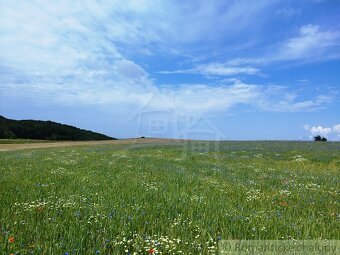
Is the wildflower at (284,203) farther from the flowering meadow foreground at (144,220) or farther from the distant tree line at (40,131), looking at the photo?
the distant tree line at (40,131)

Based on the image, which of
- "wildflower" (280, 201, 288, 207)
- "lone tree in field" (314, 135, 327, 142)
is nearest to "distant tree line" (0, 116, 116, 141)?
"lone tree in field" (314, 135, 327, 142)

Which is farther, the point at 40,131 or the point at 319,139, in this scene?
the point at 40,131

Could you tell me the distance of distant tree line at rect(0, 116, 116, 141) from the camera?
11114 cm

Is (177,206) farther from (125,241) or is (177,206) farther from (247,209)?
(125,241)

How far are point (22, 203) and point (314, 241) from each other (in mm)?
7143

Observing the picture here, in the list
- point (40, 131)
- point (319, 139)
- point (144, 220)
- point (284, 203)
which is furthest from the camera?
point (40, 131)

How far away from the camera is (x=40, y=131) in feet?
376

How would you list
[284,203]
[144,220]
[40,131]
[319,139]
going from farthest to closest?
[40,131]
[319,139]
[284,203]
[144,220]

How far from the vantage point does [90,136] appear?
127 m

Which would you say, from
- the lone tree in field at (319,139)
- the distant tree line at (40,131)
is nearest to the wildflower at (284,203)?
the lone tree in field at (319,139)

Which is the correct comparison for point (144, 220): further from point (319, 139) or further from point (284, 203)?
point (319, 139)

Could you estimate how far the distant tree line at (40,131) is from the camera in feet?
365

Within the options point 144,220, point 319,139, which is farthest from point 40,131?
point 144,220

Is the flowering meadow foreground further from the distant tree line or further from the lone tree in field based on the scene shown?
the distant tree line
